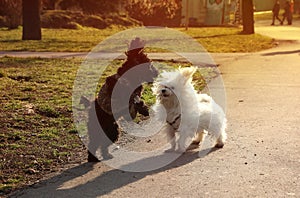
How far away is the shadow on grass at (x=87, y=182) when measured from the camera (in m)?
6.14

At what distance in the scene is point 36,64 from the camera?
1775cm

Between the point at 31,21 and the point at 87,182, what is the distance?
75.8 feet

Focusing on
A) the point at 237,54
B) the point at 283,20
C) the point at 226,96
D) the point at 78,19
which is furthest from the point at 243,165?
the point at 283,20

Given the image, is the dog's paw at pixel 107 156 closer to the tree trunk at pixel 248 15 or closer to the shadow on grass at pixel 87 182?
the shadow on grass at pixel 87 182

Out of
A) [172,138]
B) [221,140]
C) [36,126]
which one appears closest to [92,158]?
[172,138]

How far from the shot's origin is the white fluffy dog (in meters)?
7.70

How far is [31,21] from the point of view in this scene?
2872 centimetres

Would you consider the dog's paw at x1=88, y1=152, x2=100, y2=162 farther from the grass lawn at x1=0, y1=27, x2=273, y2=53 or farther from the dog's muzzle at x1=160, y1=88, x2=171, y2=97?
the grass lawn at x1=0, y1=27, x2=273, y2=53

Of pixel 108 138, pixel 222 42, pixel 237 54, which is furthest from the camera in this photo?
pixel 222 42

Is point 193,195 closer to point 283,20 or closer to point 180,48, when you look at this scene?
point 180,48

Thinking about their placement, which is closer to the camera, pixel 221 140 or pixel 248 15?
pixel 221 140

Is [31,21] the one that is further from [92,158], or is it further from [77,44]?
[92,158]

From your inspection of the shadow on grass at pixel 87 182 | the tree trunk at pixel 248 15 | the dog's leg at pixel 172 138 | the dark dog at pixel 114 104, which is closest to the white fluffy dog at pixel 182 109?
the dog's leg at pixel 172 138

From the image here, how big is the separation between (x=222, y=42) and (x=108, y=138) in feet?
70.6
